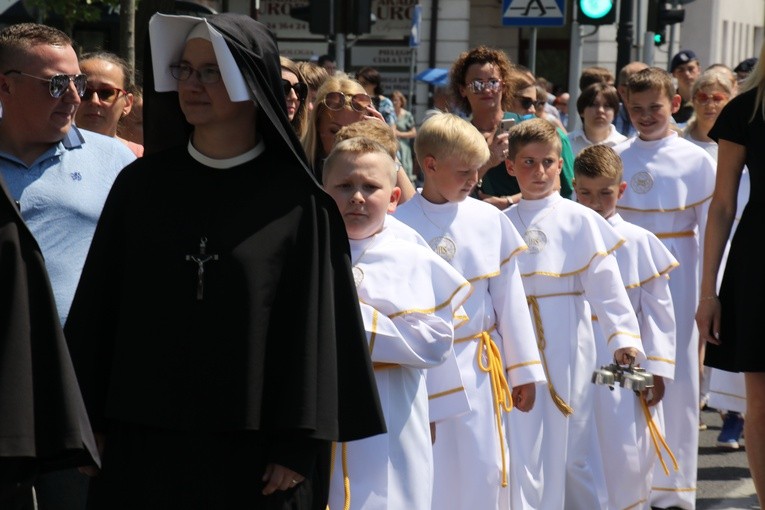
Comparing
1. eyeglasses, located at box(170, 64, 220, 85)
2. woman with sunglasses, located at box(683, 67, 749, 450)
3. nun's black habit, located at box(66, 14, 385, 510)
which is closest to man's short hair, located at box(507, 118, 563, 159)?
woman with sunglasses, located at box(683, 67, 749, 450)

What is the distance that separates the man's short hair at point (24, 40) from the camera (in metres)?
5.23

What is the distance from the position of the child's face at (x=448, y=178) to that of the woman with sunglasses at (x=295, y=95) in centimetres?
63

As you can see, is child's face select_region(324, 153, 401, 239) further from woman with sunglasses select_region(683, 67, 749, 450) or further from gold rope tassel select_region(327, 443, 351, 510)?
woman with sunglasses select_region(683, 67, 749, 450)

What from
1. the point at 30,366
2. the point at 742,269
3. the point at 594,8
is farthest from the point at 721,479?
the point at 594,8

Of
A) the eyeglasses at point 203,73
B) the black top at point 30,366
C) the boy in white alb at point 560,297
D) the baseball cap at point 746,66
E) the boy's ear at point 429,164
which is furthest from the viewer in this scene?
the baseball cap at point 746,66

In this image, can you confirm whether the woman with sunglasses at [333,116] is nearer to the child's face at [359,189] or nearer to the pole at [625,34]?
the child's face at [359,189]

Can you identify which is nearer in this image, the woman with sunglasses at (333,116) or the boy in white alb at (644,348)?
the woman with sunglasses at (333,116)

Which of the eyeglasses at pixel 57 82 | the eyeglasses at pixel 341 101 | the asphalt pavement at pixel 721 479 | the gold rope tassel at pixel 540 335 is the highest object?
the eyeglasses at pixel 57 82

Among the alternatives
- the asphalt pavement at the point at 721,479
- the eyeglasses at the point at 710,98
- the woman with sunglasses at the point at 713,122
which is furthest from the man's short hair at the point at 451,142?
→ the eyeglasses at the point at 710,98

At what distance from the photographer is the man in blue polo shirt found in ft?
17.1

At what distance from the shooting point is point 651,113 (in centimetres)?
912

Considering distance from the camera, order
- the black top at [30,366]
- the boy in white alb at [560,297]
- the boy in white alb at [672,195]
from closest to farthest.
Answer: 1. the black top at [30,366]
2. the boy in white alb at [560,297]
3. the boy in white alb at [672,195]

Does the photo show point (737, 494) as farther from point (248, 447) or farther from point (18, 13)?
point (18, 13)

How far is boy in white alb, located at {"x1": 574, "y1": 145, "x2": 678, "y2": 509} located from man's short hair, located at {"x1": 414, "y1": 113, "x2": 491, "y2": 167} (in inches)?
64.9
